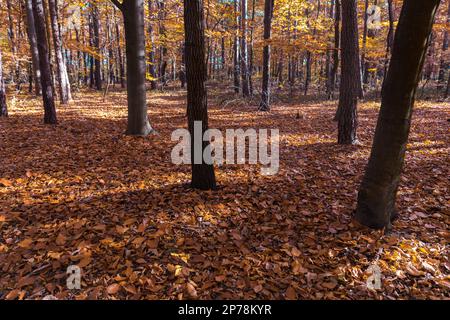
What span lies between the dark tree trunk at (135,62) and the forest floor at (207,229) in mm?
1202

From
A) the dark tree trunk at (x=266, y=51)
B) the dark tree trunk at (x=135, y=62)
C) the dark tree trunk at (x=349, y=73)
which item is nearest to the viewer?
the dark tree trunk at (x=349, y=73)

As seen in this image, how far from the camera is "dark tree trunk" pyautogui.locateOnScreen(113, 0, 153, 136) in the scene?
7566 mm

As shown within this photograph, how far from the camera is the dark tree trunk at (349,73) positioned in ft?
24.2

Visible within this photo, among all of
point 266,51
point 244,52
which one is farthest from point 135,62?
point 244,52

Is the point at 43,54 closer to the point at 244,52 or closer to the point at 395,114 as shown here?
the point at 395,114

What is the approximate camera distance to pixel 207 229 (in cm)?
403

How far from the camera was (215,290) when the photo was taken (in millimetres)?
2994

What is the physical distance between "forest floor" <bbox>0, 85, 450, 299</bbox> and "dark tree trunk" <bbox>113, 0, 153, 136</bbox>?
1.20 metres

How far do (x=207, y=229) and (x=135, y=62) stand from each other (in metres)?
5.70

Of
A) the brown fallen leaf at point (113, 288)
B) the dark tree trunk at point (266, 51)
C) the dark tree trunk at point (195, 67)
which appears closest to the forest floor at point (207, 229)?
the brown fallen leaf at point (113, 288)

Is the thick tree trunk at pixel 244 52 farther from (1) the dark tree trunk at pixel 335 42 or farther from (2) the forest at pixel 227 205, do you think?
(2) the forest at pixel 227 205
